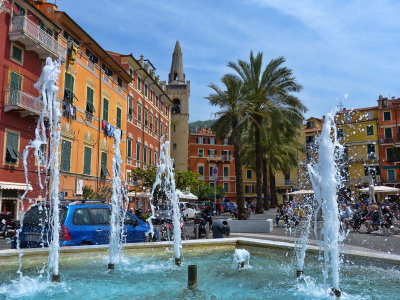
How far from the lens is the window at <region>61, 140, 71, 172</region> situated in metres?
21.1

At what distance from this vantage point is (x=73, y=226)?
818 centimetres

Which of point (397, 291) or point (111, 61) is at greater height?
point (111, 61)

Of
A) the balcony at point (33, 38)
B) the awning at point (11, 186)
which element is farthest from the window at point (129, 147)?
the awning at point (11, 186)

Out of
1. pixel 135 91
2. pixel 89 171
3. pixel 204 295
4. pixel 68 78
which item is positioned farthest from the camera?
pixel 135 91

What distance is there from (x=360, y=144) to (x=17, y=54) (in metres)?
48.3

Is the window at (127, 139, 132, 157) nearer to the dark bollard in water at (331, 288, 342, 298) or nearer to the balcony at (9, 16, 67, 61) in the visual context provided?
the balcony at (9, 16, 67, 61)

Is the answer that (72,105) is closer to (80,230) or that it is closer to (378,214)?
(80,230)

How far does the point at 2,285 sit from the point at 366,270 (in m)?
6.33

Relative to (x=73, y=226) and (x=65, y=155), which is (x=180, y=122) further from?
(x=73, y=226)

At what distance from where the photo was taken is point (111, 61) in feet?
91.5

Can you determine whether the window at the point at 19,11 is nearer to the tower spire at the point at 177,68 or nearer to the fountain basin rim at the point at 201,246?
the fountain basin rim at the point at 201,246

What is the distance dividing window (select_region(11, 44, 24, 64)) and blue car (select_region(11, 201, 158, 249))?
12.5m

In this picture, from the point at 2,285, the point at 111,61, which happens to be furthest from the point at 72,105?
the point at 2,285

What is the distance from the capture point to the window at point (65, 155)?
69.4 feet
